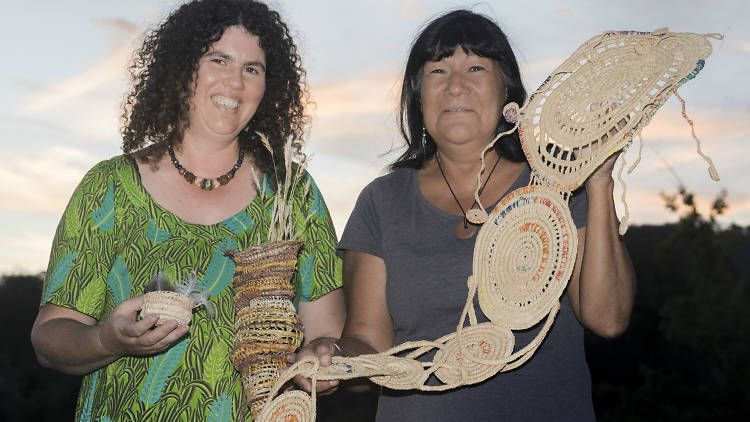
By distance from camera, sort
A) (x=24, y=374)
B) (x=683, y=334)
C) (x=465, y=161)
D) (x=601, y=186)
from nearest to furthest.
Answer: (x=601, y=186)
(x=465, y=161)
(x=683, y=334)
(x=24, y=374)

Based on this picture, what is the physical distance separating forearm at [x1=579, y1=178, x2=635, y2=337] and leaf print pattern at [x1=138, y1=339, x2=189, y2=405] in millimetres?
1269

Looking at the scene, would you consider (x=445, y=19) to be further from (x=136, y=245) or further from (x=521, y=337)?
(x=136, y=245)

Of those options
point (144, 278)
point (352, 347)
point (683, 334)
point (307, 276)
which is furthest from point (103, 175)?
point (683, 334)

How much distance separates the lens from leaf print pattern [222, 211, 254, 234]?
8.26 ft

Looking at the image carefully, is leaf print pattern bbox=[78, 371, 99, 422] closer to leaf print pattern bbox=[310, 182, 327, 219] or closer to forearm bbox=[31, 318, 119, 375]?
forearm bbox=[31, 318, 119, 375]

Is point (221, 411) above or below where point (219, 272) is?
below

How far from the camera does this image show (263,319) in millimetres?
2217

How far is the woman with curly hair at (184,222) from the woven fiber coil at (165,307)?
0.13ft

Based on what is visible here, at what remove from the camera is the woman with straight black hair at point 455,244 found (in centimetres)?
213

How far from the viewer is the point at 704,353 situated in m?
15.6

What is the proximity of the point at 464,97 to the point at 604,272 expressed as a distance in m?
0.78

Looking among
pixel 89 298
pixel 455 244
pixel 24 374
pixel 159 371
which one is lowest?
pixel 159 371

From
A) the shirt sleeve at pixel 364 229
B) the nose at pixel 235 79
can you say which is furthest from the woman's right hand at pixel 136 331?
the nose at pixel 235 79

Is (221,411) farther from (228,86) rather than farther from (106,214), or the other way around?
(228,86)
